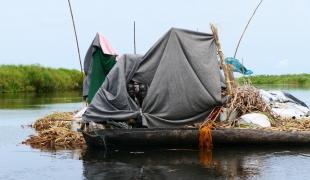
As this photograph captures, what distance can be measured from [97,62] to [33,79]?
35134 millimetres

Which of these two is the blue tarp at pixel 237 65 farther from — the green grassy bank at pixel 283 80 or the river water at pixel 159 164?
the green grassy bank at pixel 283 80

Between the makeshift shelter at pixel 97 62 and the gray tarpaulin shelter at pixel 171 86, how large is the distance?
152 cm

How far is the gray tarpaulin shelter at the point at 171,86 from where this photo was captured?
11734mm

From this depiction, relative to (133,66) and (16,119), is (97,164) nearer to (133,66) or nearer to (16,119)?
(133,66)

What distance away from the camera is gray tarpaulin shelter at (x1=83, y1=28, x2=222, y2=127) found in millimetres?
11734

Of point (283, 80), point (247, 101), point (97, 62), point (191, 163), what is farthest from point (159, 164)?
point (283, 80)

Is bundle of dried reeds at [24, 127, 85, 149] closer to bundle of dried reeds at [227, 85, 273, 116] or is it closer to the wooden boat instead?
the wooden boat

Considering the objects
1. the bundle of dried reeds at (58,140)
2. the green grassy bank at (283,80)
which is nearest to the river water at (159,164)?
the bundle of dried reeds at (58,140)

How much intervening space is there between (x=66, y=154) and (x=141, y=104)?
180 centimetres

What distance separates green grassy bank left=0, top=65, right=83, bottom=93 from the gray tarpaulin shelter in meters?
33.9

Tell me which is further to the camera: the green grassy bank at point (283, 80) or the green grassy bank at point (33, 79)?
the green grassy bank at point (283, 80)

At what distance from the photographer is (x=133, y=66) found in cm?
1237

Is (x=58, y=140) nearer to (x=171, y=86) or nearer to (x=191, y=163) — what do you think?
(x=171, y=86)

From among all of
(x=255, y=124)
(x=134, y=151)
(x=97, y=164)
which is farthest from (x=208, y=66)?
(x=97, y=164)
